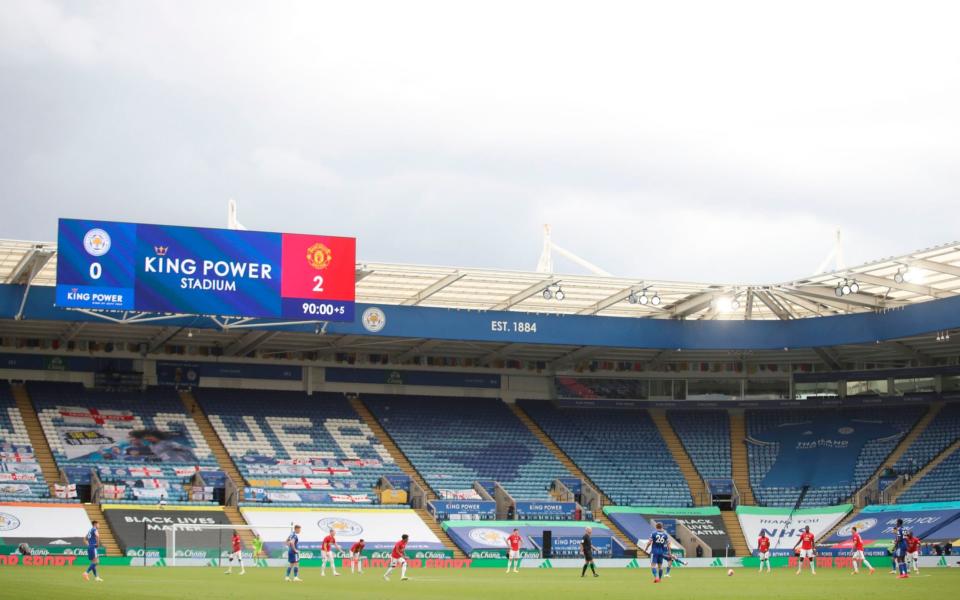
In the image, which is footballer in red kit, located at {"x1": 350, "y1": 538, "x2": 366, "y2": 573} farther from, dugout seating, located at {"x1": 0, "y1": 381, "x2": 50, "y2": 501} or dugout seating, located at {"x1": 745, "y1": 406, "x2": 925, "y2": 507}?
dugout seating, located at {"x1": 745, "y1": 406, "x2": 925, "y2": 507}

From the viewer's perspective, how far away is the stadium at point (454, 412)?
49219mm

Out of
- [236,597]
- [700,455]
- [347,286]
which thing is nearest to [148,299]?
[347,286]

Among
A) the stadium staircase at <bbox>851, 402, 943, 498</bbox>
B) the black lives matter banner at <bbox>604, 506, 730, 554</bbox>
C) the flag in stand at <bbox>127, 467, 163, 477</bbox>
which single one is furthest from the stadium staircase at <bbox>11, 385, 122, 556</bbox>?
the stadium staircase at <bbox>851, 402, 943, 498</bbox>

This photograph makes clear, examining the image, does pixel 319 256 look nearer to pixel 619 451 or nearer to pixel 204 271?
pixel 204 271

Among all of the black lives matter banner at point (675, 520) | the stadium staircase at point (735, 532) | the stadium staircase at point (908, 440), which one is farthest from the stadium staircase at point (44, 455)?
the stadium staircase at point (908, 440)

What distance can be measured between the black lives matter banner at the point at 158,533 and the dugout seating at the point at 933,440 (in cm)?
3253

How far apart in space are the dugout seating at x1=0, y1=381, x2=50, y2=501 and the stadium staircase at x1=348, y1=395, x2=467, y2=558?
53.5 feet

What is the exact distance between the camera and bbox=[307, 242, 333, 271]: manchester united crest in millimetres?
50969

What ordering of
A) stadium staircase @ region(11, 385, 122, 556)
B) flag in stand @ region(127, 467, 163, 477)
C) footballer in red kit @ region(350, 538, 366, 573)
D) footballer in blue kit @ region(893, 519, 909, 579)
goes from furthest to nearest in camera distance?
flag in stand @ region(127, 467, 163, 477) → stadium staircase @ region(11, 385, 122, 556) → footballer in red kit @ region(350, 538, 366, 573) → footballer in blue kit @ region(893, 519, 909, 579)

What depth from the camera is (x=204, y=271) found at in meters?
49.8

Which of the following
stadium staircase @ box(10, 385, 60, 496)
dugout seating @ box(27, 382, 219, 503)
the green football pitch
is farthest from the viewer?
dugout seating @ box(27, 382, 219, 503)

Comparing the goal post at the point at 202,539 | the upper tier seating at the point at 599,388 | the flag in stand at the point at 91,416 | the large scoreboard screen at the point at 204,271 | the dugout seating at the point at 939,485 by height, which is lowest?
the goal post at the point at 202,539

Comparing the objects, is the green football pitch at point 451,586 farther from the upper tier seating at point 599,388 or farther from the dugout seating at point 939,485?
the upper tier seating at point 599,388

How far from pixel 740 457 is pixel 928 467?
9.75m
